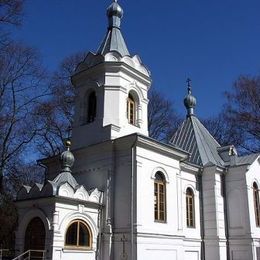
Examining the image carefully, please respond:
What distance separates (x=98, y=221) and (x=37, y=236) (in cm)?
223

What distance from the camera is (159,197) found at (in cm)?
1554

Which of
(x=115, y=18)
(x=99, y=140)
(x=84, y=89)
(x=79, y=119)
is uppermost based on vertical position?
A: (x=115, y=18)

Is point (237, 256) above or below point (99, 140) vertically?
below

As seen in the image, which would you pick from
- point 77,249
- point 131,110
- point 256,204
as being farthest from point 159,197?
point 256,204

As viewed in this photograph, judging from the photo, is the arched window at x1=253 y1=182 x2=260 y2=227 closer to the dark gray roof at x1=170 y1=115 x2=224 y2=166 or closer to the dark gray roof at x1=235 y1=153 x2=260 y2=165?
the dark gray roof at x1=235 y1=153 x2=260 y2=165

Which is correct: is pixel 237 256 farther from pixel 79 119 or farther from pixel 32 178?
pixel 32 178

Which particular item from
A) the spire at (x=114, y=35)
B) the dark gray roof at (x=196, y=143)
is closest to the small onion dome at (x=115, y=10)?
the spire at (x=114, y=35)

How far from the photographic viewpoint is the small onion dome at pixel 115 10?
1919cm

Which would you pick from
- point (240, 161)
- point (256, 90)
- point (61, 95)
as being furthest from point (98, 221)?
point (256, 90)

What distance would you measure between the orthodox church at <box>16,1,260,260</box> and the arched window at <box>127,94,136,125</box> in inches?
1.8

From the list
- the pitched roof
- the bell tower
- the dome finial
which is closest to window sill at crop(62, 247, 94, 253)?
the bell tower

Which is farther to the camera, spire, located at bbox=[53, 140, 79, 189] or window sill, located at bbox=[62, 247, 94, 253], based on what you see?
spire, located at bbox=[53, 140, 79, 189]

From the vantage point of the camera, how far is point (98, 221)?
14.5 meters

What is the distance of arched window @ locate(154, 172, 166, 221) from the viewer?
15227 mm
